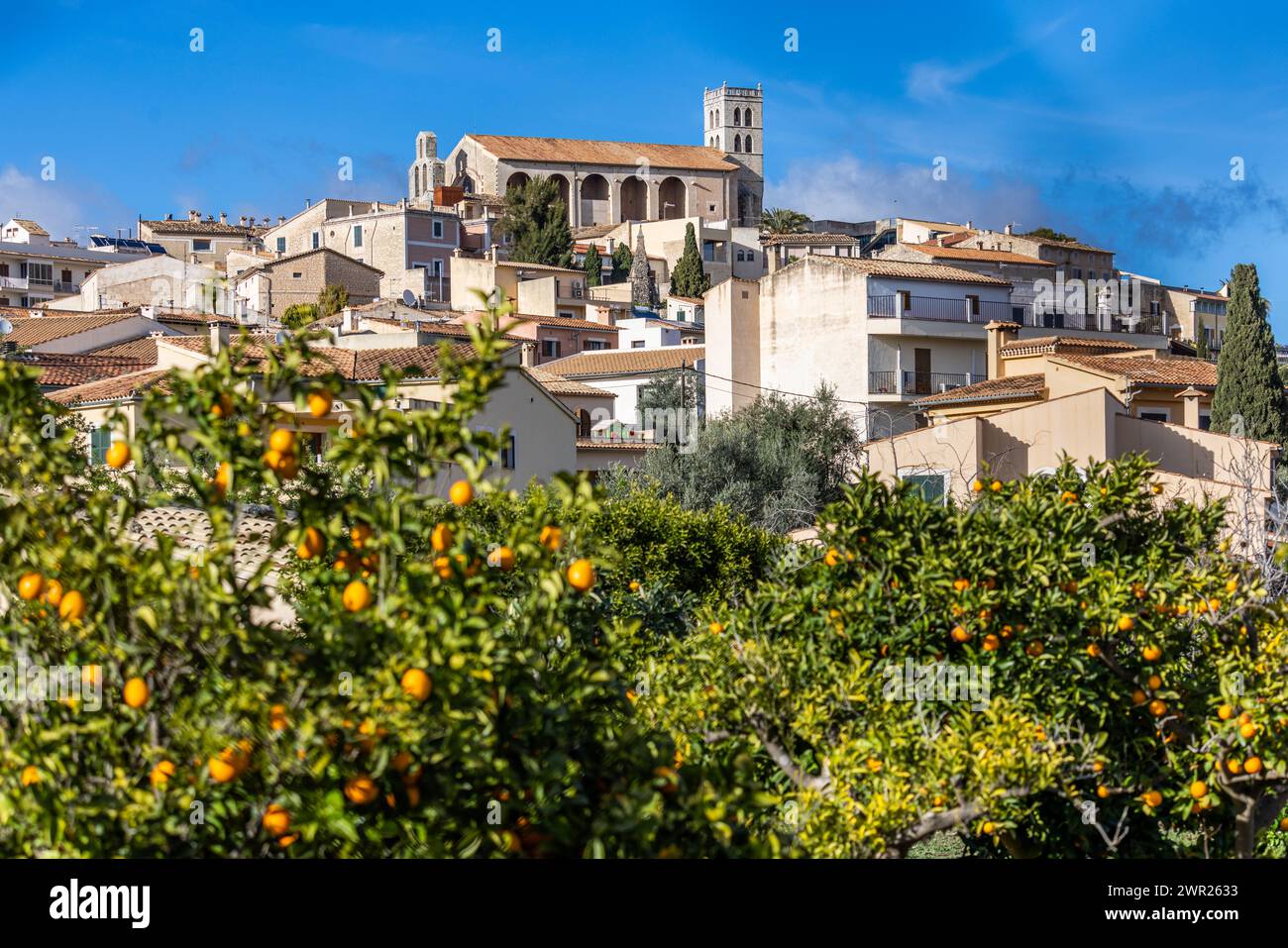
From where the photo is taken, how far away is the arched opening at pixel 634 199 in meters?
115

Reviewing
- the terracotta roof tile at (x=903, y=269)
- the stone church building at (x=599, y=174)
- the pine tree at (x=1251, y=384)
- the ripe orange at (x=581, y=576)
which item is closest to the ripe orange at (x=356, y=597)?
the ripe orange at (x=581, y=576)

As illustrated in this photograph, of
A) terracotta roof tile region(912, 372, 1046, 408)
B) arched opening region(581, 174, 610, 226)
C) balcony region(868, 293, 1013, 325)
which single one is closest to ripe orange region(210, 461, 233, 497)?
terracotta roof tile region(912, 372, 1046, 408)

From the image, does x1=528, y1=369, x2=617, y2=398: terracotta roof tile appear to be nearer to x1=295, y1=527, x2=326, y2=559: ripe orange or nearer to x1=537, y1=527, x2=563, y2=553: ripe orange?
x1=537, y1=527, x2=563, y2=553: ripe orange

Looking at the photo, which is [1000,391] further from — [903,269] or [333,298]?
[333,298]

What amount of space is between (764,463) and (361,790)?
1313 inches

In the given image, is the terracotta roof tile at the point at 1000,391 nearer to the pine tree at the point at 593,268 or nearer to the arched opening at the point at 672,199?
the pine tree at the point at 593,268

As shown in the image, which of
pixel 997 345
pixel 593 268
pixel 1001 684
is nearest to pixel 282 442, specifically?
pixel 1001 684

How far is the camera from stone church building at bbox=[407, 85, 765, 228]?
10944 centimetres

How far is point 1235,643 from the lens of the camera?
8.47m

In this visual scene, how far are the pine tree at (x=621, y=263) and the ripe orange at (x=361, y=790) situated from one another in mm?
84961

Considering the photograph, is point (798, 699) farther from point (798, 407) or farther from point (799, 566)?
point (798, 407)

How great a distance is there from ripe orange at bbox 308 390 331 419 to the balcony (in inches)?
1627
